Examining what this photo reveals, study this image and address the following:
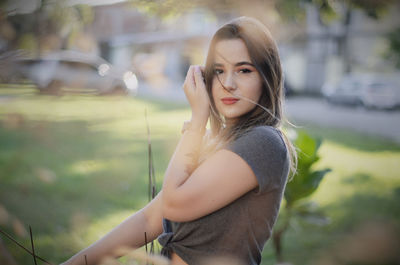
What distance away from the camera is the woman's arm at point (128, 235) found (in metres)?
1.31

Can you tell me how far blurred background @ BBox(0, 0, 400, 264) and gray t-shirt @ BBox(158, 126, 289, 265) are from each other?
492mm

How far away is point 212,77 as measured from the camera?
138 cm

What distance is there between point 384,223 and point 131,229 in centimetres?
332

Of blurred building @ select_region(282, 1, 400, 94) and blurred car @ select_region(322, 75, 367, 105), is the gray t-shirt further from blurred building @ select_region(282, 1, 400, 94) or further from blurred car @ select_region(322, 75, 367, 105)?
blurred building @ select_region(282, 1, 400, 94)

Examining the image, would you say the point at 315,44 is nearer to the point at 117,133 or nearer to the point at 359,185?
the point at 117,133

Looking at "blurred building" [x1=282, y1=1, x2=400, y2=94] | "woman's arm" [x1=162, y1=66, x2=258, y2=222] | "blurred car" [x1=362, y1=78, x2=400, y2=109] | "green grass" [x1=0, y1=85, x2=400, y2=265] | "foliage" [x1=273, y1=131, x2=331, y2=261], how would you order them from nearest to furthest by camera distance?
"woman's arm" [x1=162, y1=66, x2=258, y2=222] < "green grass" [x1=0, y1=85, x2=400, y2=265] < "foliage" [x1=273, y1=131, x2=331, y2=261] < "blurred car" [x1=362, y1=78, x2=400, y2=109] < "blurred building" [x1=282, y1=1, x2=400, y2=94]

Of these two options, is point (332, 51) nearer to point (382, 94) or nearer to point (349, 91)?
point (349, 91)

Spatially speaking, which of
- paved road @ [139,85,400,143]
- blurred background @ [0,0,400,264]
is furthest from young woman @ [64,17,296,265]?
paved road @ [139,85,400,143]

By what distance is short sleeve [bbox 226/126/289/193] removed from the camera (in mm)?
1116

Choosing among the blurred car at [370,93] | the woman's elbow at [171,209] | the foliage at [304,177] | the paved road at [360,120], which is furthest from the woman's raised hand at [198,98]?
the blurred car at [370,93]

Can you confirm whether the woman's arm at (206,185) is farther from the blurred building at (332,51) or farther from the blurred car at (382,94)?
the blurred building at (332,51)

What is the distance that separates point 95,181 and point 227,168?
169 inches

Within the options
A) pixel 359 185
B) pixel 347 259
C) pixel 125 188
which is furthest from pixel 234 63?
pixel 359 185

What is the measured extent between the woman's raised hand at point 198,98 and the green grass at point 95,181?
1.57 feet
